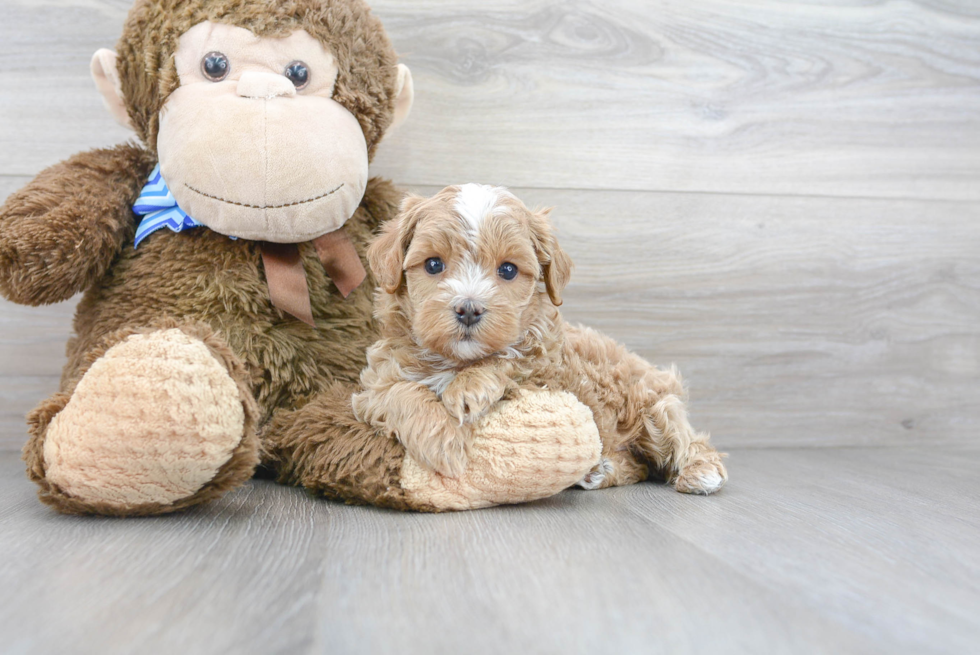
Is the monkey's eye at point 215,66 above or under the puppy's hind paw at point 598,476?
above

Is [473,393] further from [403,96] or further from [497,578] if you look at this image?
[403,96]

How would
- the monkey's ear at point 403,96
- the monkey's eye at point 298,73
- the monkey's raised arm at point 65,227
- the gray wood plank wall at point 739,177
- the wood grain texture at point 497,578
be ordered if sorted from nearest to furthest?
the wood grain texture at point 497,578
the monkey's raised arm at point 65,227
the monkey's eye at point 298,73
the monkey's ear at point 403,96
the gray wood plank wall at point 739,177

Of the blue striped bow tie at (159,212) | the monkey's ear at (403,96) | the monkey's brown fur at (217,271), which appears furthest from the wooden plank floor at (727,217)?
the blue striped bow tie at (159,212)

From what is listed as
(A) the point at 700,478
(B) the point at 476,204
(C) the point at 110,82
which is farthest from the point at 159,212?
(A) the point at 700,478

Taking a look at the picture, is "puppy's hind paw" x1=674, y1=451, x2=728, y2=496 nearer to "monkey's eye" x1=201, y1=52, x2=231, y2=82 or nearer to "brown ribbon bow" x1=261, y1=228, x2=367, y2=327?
"brown ribbon bow" x1=261, y1=228, x2=367, y2=327

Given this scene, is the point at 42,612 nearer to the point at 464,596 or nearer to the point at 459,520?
the point at 464,596

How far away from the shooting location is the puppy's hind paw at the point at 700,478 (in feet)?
4.85

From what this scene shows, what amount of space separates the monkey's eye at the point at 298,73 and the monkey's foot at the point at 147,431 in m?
0.57

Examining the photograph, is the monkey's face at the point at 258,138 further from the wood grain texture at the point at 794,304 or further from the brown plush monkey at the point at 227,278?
the wood grain texture at the point at 794,304

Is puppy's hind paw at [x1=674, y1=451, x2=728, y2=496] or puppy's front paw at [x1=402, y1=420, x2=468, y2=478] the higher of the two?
puppy's front paw at [x1=402, y1=420, x2=468, y2=478]

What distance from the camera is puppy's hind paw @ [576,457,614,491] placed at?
1.49m

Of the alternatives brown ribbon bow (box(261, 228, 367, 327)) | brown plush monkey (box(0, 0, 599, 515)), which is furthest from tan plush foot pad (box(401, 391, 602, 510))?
brown ribbon bow (box(261, 228, 367, 327))

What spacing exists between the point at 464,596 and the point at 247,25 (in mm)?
1117

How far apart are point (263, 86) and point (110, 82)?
390mm
